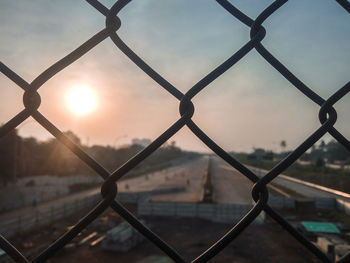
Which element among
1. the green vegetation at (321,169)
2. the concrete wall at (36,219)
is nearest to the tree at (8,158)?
Result: the concrete wall at (36,219)

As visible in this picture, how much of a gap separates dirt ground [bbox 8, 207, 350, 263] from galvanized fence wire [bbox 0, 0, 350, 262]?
18017mm

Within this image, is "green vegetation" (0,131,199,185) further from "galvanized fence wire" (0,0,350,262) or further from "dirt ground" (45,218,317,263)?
"galvanized fence wire" (0,0,350,262)

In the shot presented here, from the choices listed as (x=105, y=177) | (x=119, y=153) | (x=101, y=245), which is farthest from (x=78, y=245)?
(x=119, y=153)

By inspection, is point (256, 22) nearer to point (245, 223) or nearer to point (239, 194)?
point (245, 223)

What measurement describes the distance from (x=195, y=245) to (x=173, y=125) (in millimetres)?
21042

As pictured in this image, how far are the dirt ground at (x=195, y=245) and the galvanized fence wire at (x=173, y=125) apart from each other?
59.1 ft

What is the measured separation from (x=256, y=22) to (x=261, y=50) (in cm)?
13

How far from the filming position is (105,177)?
1.30 meters

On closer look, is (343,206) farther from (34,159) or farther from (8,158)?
(34,159)

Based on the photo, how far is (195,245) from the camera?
2075 centimetres

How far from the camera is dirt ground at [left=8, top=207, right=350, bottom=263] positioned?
59.9ft

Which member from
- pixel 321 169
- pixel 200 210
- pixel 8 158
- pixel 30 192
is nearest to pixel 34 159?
pixel 8 158

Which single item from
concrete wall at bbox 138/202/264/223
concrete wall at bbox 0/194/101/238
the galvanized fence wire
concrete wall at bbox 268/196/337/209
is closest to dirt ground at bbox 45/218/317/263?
concrete wall at bbox 138/202/264/223

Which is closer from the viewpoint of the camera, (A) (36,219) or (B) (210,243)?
(B) (210,243)
